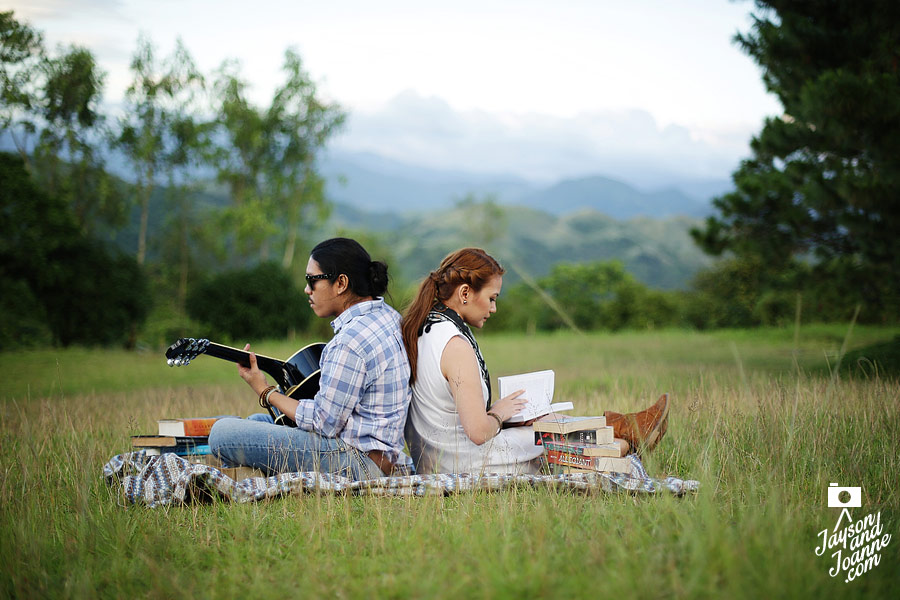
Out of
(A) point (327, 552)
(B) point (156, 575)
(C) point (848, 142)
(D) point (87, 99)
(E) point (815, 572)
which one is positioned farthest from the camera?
(D) point (87, 99)

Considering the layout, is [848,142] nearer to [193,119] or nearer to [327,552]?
[327,552]

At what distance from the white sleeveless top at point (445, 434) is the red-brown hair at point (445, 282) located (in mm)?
71

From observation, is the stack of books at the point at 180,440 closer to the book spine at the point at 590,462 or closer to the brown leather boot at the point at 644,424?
the book spine at the point at 590,462

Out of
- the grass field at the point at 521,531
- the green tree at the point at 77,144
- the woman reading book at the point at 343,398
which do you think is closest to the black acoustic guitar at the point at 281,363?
the woman reading book at the point at 343,398

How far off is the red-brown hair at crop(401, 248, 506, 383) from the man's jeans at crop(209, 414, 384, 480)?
60 cm

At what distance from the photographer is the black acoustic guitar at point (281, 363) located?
166 inches

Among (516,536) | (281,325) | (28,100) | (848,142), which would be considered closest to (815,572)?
(516,536)

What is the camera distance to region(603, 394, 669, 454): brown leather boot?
4391 millimetres

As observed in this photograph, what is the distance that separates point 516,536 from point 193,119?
31444 millimetres

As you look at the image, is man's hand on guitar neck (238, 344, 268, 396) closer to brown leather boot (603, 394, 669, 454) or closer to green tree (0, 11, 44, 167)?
brown leather boot (603, 394, 669, 454)


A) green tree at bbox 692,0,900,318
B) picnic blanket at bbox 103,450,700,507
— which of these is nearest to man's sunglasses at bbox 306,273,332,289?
picnic blanket at bbox 103,450,700,507

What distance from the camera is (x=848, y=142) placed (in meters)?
8.50

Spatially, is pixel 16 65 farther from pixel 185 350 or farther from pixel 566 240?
pixel 566 240

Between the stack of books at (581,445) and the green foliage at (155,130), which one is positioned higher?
the green foliage at (155,130)
